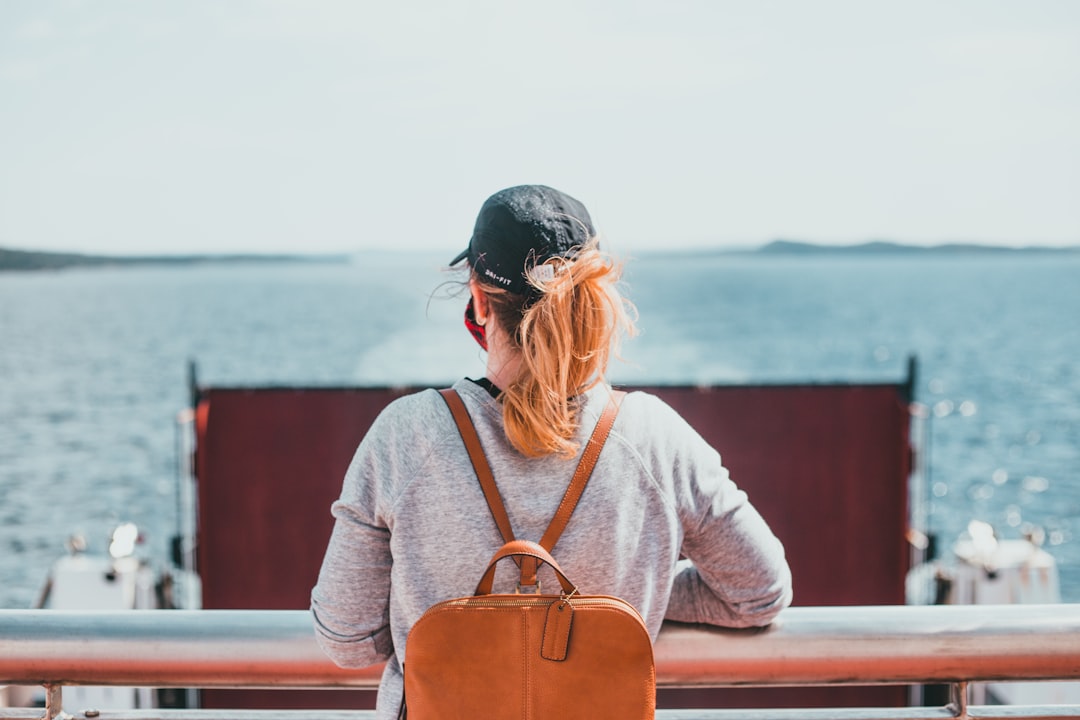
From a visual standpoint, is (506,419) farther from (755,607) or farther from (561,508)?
(755,607)

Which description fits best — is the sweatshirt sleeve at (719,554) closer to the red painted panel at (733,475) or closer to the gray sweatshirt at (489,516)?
the gray sweatshirt at (489,516)

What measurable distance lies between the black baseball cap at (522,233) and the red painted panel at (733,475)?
5.66 metres

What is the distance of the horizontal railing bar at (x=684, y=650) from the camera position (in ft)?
5.67

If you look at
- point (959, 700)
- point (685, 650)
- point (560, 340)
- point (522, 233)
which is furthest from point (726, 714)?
point (522, 233)

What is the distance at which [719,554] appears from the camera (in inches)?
63.7

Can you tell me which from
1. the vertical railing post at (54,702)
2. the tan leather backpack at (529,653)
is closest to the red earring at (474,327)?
the tan leather backpack at (529,653)

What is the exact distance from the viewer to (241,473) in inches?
282

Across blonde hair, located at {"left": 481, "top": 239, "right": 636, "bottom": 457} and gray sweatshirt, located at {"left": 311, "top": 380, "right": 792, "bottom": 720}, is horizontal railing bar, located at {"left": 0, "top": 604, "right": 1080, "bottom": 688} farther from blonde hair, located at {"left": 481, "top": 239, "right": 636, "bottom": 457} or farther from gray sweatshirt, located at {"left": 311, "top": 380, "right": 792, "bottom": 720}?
blonde hair, located at {"left": 481, "top": 239, "right": 636, "bottom": 457}

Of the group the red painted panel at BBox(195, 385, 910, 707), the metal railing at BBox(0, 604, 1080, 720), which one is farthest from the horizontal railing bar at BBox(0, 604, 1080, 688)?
the red painted panel at BBox(195, 385, 910, 707)

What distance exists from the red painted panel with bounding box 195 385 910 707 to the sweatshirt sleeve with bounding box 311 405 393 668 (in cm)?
553

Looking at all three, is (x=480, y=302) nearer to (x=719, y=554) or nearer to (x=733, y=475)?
(x=719, y=554)

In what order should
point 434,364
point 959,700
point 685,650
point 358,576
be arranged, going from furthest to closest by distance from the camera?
point 434,364 → point 959,700 → point 685,650 → point 358,576

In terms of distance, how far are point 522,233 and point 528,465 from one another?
0.35 metres

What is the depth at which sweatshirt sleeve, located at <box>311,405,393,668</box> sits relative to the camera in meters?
1.51
